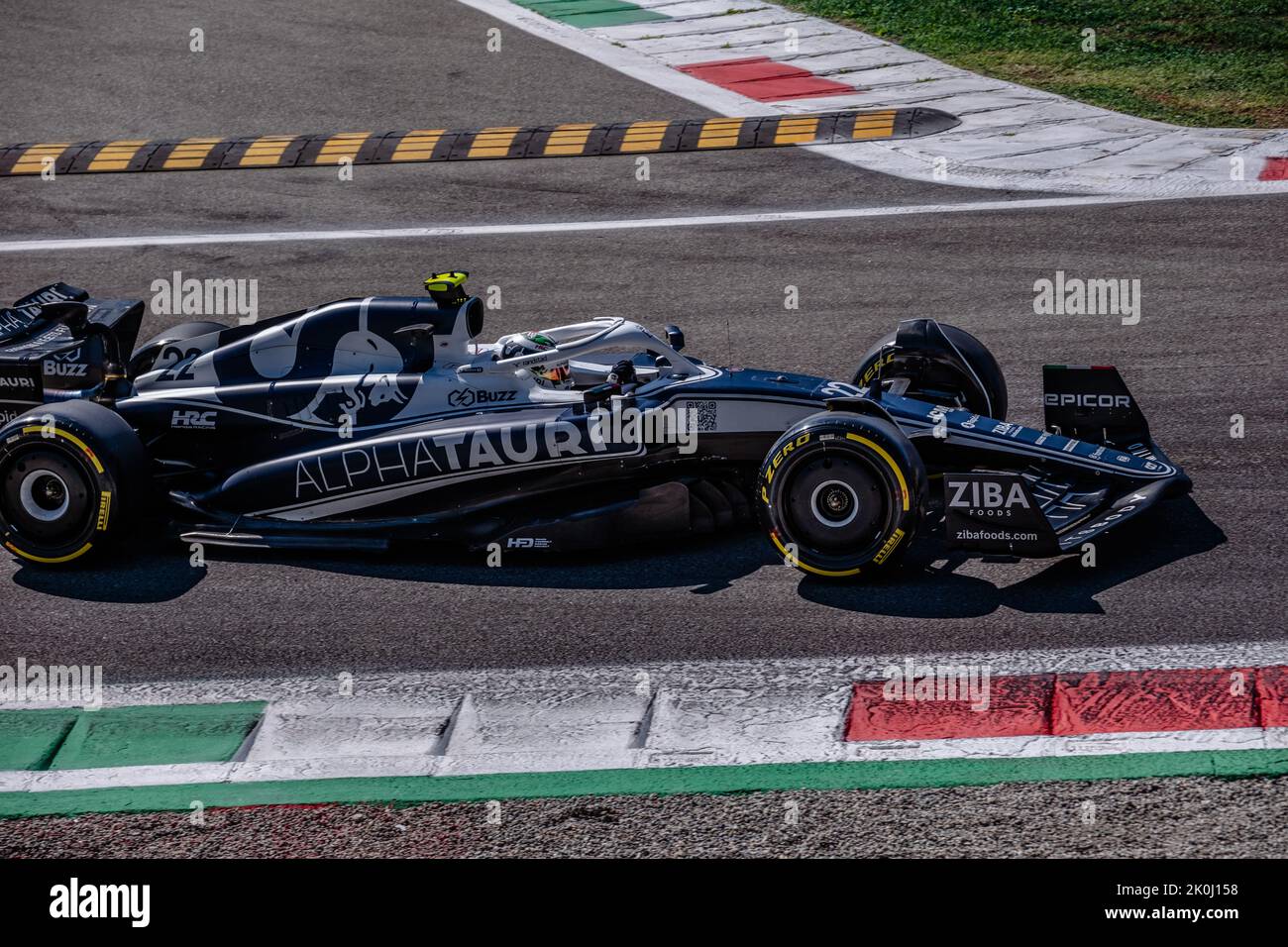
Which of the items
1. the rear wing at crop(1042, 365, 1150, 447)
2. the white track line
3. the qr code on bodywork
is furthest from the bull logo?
the white track line

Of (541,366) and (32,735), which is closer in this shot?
(32,735)

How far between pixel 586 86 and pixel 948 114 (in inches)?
188

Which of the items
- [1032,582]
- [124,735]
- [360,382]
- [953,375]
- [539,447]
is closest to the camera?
[124,735]

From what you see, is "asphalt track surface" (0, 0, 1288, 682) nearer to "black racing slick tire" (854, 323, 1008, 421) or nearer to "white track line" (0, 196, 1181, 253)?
"white track line" (0, 196, 1181, 253)

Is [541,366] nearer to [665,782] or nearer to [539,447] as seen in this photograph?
[539,447]

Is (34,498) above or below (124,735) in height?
above

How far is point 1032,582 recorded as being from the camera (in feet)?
26.4

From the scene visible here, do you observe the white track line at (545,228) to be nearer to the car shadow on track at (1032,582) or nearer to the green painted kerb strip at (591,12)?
the car shadow on track at (1032,582)

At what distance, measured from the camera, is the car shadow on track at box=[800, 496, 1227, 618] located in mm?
7824

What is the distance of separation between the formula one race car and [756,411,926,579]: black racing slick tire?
11 mm

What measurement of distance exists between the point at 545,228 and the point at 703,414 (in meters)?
7.65

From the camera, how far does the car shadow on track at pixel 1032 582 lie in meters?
7.82

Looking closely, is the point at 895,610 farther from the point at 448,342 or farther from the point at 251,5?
the point at 251,5

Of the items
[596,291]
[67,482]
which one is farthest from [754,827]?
[596,291]
